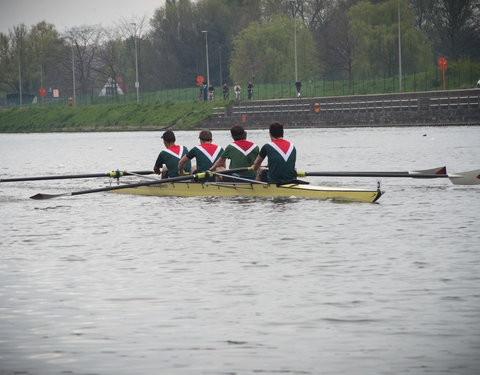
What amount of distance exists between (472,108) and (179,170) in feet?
132

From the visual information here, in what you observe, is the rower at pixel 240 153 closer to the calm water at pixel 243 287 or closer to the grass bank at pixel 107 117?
→ the calm water at pixel 243 287

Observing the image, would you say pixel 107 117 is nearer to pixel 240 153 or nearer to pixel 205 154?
pixel 205 154

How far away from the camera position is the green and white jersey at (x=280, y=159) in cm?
1827

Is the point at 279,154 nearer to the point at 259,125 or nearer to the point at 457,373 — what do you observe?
the point at 457,373

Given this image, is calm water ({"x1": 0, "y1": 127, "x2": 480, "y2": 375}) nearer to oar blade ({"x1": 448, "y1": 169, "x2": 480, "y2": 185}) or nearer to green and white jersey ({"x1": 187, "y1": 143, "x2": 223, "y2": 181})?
oar blade ({"x1": 448, "y1": 169, "x2": 480, "y2": 185})

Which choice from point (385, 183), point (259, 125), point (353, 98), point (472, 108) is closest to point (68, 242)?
point (385, 183)

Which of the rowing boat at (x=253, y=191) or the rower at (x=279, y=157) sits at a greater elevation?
the rower at (x=279, y=157)

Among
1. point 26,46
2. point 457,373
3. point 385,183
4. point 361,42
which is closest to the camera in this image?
point 457,373

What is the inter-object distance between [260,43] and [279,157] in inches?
3194

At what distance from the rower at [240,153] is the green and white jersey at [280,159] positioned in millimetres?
1137

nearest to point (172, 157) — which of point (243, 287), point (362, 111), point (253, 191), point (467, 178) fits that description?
point (253, 191)

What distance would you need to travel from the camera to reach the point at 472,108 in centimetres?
5769

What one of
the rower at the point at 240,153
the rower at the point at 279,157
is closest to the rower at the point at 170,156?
the rower at the point at 240,153

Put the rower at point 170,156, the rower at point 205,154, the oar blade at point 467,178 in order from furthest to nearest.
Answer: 1. the rower at point 170,156
2. the rower at point 205,154
3. the oar blade at point 467,178
